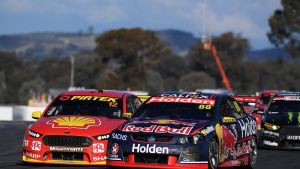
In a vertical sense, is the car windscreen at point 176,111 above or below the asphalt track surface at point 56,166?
above

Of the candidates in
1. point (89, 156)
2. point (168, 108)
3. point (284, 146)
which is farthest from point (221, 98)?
point (284, 146)

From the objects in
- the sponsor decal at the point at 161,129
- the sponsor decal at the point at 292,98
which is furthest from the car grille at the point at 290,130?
→ the sponsor decal at the point at 161,129

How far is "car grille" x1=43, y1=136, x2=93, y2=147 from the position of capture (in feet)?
45.8

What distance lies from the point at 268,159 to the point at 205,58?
88.7m

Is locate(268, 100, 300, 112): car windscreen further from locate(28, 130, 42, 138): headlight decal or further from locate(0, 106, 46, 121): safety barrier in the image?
locate(0, 106, 46, 121): safety barrier

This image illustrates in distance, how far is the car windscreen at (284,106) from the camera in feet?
70.2

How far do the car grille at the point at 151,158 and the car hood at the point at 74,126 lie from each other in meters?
1.91

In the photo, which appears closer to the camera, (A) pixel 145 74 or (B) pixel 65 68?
(A) pixel 145 74

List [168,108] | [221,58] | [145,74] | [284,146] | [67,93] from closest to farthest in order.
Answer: [168,108] → [67,93] → [284,146] → [145,74] → [221,58]

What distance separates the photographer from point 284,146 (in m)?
20.6

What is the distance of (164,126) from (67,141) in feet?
6.90

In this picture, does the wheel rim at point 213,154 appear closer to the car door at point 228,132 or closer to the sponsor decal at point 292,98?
the car door at point 228,132

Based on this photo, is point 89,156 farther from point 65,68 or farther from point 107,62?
point 65,68

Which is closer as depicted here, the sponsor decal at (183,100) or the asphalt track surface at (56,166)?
the sponsor decal at (183,100)
